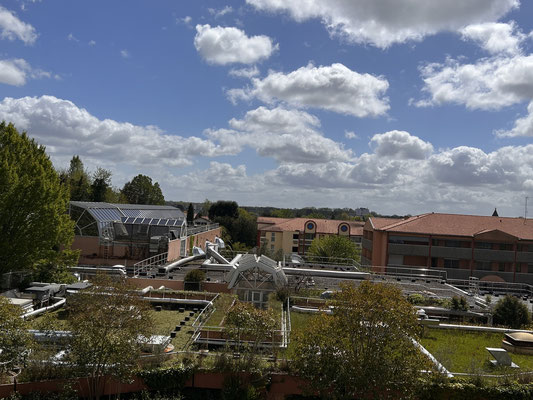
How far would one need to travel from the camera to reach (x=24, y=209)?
25.8 m

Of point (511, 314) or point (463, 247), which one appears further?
point (463, 247)

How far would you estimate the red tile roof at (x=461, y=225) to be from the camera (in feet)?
173

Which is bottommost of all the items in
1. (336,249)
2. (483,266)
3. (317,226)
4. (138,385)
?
(138,385)

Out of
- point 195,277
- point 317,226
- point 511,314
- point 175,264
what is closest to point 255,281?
point 195,277

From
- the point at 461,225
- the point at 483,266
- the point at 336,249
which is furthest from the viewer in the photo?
the point at 336,249

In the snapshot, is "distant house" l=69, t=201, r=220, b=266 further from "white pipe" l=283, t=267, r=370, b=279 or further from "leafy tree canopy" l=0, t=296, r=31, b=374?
Answer: "leafy tree canopy" l=0, t=296, r=31, b=374

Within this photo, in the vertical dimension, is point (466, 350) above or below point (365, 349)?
below

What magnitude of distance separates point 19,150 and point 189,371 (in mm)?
19729

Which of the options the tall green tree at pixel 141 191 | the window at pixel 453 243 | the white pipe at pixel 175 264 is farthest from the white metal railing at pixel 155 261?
the tall green tree at pixel 141 191

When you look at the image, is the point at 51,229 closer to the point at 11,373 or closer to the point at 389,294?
the point at 11,373

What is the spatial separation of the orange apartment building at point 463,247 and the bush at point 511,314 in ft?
82.4

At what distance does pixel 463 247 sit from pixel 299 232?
36094mm

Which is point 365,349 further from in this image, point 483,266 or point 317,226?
point 317,226

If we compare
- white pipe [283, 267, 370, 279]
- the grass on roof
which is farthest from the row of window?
the grass on roof
